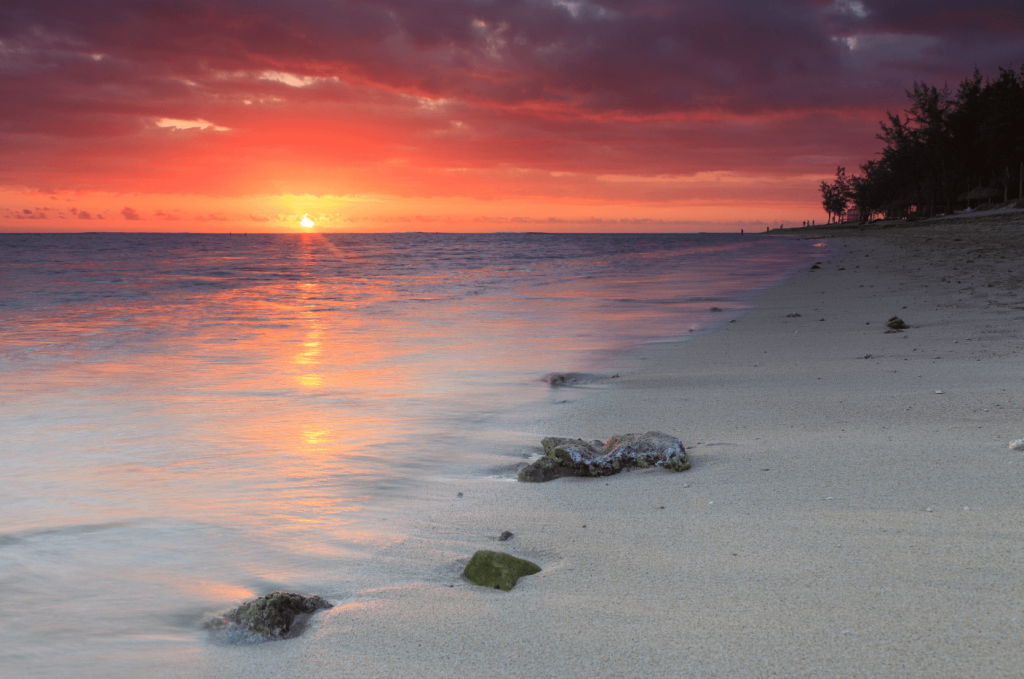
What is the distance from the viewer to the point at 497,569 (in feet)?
8.30

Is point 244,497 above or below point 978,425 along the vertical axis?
below

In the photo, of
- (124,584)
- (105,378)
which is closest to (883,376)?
(124,584)

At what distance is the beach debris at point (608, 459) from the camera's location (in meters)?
3.66

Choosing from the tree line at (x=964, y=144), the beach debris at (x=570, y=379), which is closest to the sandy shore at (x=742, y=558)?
the beach debris at (x=570, y=379)

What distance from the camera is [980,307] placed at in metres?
8.69

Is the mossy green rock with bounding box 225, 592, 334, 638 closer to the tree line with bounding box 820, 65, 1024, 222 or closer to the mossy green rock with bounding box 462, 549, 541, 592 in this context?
the mossy green rock with bounding box 462, 549, 541, 592

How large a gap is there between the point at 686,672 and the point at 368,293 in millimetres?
17599

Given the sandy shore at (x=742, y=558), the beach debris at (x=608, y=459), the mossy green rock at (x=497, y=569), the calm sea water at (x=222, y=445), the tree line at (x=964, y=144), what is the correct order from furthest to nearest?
1. the tree line at (x=964, y=144)
2. the beach debris at (x=608, y=459)
3. the calm sea water at (x=222, y=445)
4. the mossy green rock at (x=497, y=569)
5. the sandy shore at (x=742, y=558)

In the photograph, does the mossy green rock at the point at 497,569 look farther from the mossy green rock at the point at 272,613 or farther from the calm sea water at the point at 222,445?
the mossy green rock at the point at 272,613

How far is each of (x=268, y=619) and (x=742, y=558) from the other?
1706mm

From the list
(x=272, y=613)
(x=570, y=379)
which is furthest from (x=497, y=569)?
(x=570, y=379)

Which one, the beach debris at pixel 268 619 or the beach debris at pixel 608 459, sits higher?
the beach debris at pixel 608 459

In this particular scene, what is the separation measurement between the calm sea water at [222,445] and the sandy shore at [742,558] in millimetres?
417

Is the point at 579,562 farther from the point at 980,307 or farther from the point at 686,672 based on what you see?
the point at 980,307
